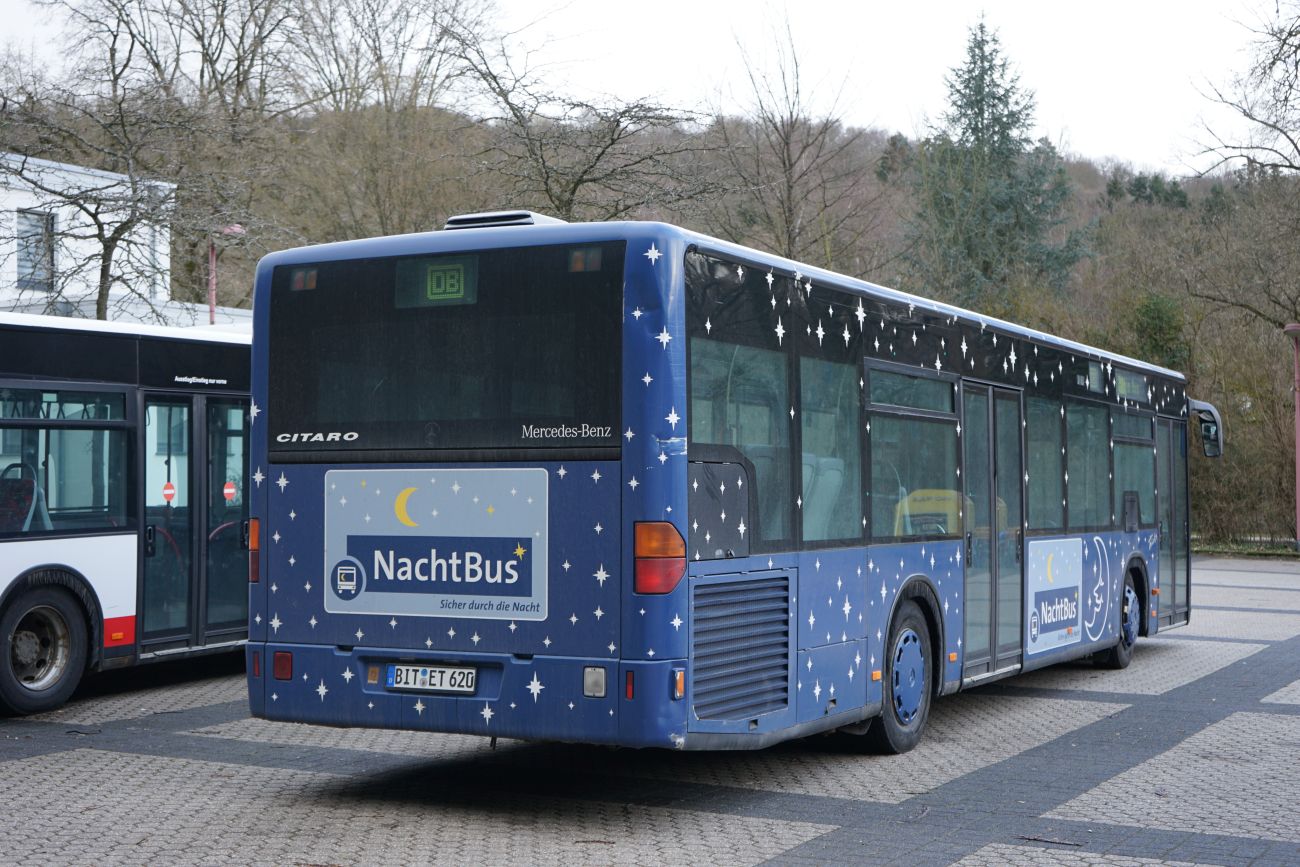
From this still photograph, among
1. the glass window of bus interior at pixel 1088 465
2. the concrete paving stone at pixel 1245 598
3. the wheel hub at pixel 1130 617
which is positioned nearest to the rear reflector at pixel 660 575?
the glass window of bus interior at pixel 1088 465

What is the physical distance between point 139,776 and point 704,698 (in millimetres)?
3522

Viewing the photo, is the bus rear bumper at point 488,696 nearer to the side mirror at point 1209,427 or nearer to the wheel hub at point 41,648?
the wheel hub at point 41,648

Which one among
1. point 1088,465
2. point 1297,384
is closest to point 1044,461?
point 1088,465

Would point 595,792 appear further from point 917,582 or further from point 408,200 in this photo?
point 408,200

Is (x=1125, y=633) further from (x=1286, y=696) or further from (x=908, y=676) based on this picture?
(x=908, y=676)

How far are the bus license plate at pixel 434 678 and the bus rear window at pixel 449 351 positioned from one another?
110cm

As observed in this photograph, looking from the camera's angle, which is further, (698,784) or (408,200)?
(408,200)

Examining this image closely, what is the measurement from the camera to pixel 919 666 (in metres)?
9.58

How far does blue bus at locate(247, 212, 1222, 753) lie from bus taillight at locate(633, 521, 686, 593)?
1 centimetres

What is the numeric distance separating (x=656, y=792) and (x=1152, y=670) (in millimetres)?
7615

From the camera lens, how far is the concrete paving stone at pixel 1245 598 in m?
21.6

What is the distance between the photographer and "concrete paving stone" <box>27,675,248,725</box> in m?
10.9

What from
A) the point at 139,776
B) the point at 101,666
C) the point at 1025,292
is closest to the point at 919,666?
the point at 139,776

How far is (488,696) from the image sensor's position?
287 inches
